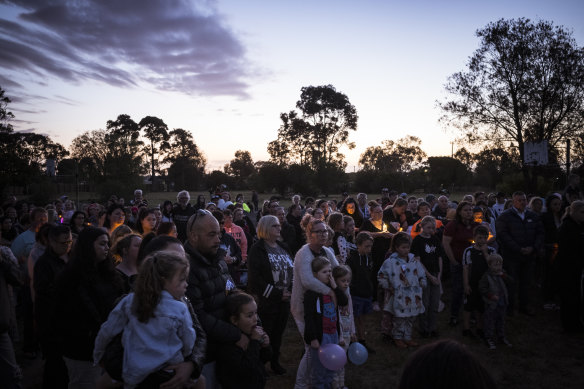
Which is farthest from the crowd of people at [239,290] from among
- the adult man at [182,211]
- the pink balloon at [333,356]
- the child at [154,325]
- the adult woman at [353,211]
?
the adult man at [182,211]

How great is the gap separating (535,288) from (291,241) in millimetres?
5520

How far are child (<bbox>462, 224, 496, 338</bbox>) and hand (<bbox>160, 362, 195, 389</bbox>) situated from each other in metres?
4.52

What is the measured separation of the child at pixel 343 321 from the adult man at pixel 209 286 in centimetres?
143

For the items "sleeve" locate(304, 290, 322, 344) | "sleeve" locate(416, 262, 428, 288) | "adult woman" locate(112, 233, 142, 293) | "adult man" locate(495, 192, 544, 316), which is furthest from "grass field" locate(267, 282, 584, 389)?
"adult woman" locate(112, 233, 142, 293)

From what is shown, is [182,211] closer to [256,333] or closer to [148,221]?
[148,221]

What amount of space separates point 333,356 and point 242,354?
1.08 metres

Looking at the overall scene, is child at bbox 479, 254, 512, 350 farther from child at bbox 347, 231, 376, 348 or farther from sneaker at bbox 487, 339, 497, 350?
child at bbox 347, 231, 376, 348

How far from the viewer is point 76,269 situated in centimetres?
268

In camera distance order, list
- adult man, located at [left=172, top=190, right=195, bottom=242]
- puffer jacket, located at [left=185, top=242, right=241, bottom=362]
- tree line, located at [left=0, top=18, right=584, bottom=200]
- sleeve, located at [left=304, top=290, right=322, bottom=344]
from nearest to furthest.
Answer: puffer jacket, located at [left=185, top=242, right=241, bottom=362] → sleeve, located at [left=304, top=290, right=322, bottom=344] → adult man, located at [left=172, top=190, right=195, bottom=242] → tree line, located at [left=0, top=18, right=584, bottom=200]

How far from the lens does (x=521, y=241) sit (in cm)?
644

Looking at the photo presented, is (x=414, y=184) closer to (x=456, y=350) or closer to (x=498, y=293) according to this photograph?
(x=498, y=293)

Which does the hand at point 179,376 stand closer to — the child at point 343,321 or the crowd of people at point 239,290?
the crowd of people at point 239,290

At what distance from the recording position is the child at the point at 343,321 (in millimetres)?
3746

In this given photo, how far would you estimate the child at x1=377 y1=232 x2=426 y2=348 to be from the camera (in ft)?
17.1
